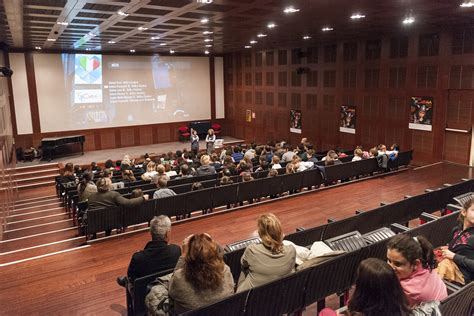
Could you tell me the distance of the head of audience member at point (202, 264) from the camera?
2.48 m

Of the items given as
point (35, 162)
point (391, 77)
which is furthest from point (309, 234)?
point (35, 162)

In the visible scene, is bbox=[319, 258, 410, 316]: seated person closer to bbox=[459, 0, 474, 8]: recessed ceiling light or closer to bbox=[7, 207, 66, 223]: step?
bbox=[459, 0, 474, 8]: recessed ceiling light

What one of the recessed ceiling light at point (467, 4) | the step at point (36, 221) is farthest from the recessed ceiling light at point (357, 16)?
the step at point (36, 221)

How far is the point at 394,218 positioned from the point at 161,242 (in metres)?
3.56

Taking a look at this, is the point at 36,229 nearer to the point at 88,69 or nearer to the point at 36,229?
the point at 36,229

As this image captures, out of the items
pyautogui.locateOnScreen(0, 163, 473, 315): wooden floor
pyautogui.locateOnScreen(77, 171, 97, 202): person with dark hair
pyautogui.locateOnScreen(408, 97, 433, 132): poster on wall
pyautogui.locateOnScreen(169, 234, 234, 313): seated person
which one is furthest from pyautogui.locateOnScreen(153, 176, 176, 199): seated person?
pyautogui.locateOnScreen(408, 97, 433, 132): poster on wall

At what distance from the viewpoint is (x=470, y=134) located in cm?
994

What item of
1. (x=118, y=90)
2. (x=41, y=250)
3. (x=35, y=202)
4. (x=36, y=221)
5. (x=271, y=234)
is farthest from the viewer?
(x=118, y=90)

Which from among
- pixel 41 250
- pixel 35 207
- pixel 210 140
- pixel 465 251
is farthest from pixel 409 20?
pixel 35 207

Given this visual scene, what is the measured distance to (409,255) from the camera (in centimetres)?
232

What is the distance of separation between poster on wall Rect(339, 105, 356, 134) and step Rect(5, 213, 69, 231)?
9.91 meters

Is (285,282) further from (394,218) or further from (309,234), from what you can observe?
(394,218)

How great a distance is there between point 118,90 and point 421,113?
12.9 meters

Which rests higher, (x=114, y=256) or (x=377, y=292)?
(x=377, y=292)
